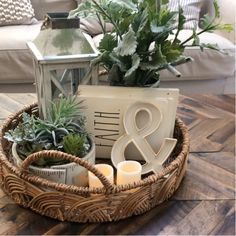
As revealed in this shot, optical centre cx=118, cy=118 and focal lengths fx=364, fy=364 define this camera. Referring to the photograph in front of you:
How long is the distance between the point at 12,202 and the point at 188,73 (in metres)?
1.43

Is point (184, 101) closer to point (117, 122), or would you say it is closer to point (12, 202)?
point (117, 122)

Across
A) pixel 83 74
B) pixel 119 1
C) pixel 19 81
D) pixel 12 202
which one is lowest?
pixel 19 81

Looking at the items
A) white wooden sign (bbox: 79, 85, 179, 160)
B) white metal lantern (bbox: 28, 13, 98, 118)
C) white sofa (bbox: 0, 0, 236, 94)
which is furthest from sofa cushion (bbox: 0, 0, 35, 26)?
white wooden sign (bbox: 79, 85, 179, 160)

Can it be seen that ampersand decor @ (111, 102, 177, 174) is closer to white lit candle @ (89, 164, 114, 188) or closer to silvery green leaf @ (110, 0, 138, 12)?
white lit candle @ (89, 164, 114, 188)

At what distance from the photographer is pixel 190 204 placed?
881mm

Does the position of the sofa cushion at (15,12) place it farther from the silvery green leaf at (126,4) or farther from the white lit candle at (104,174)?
the white lit candle at (104,174)

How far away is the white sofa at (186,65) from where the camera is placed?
1958mm

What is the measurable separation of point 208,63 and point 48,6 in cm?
110

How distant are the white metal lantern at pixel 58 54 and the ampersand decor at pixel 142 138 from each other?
0.50 ft

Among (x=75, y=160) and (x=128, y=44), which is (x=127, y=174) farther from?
(x=128, y=44)

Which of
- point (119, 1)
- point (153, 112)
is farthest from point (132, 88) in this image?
point (119, 1)

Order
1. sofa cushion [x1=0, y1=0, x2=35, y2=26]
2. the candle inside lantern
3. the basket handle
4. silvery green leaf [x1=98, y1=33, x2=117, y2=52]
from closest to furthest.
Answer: the basket handle → the candle inside lantern → silvery green leaf [x1=98, y1=33, x2=117, y2=52] → sofa cushion [x1=0, y1=0, x2=35, y2=26]

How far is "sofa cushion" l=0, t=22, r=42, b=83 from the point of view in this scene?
6.39 feet

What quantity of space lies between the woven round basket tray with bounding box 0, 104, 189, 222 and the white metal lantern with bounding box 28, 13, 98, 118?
213 mm
